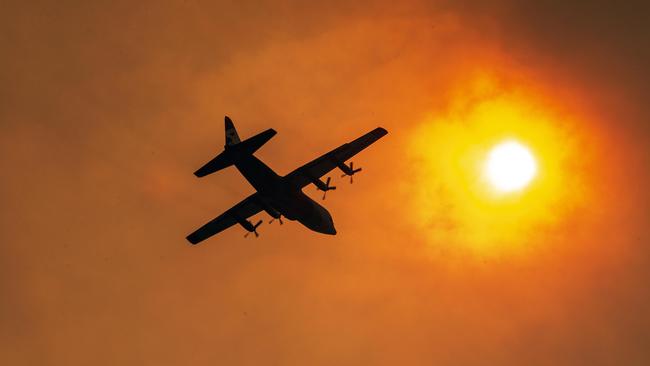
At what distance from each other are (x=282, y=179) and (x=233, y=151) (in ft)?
15.2

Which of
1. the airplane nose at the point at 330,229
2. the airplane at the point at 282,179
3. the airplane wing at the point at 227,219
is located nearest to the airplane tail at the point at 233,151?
the airplane at the point at 282,179

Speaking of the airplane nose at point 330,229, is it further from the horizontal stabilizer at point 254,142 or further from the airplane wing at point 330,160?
the horizontal stabilizer at point 254,142

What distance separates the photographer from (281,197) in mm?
47844

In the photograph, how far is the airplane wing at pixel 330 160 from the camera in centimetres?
4806

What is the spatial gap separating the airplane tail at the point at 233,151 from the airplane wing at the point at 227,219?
6098 mm

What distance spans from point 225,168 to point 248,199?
5696mm

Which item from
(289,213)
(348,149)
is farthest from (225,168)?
(348,149)

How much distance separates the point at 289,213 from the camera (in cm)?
4919

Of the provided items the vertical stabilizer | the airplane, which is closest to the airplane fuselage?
the airplane

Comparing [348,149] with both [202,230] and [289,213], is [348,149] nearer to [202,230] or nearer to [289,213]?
[289,213]

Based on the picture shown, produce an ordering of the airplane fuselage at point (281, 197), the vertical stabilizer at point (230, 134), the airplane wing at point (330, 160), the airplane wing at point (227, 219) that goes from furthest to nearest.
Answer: the airplane wing at point (227, 219)
the airplane wing at point (330, 160)
the vertical stabilizer at point (230, 134)
the airplane fuselage at point (281, 197)

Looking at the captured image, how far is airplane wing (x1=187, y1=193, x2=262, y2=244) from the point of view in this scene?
5231cm

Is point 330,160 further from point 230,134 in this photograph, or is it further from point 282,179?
point 230,134

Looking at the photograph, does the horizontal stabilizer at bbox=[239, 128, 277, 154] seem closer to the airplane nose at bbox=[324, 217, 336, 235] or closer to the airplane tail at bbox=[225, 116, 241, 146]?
the airplane tail at bbox=[225, 116, 241, 146]
